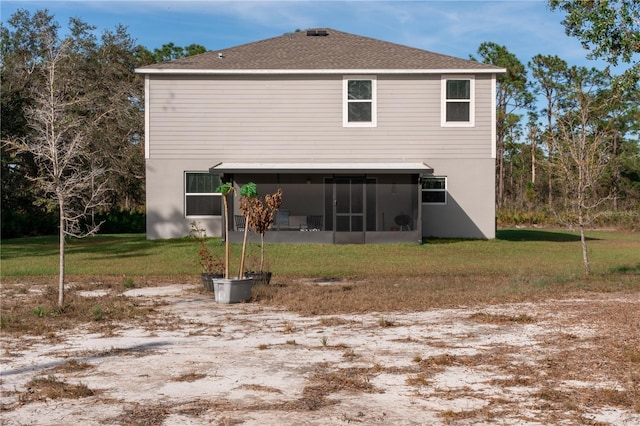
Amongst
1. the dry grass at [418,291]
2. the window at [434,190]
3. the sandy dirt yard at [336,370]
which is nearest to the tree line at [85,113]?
the window at [434,190]

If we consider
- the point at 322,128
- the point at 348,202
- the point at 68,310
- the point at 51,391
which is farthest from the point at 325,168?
the point at 51,391

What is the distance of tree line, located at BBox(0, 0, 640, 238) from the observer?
1462 cm

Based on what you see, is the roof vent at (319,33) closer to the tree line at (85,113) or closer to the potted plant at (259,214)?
the tree line at (85,113)

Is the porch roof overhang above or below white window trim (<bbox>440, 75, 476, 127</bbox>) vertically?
below

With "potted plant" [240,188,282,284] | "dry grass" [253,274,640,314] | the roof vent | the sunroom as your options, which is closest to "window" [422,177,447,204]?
the sunroom

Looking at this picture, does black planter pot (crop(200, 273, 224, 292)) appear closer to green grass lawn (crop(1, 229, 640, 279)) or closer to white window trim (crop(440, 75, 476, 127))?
green grass lawn (crop(1, 229, 640, 279))

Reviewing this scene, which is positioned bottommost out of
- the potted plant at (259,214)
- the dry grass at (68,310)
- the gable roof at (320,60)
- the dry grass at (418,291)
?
the dry grass at (68,310)

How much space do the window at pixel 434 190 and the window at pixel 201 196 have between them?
7.05 metres

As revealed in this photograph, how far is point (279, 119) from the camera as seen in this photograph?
2619 cm

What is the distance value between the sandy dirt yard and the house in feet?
48.0

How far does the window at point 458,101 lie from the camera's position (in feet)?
85.1

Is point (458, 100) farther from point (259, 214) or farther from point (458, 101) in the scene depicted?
point (259, 214)

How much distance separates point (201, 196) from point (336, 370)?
19083 mm

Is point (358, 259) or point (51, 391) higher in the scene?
point (358, 259)
